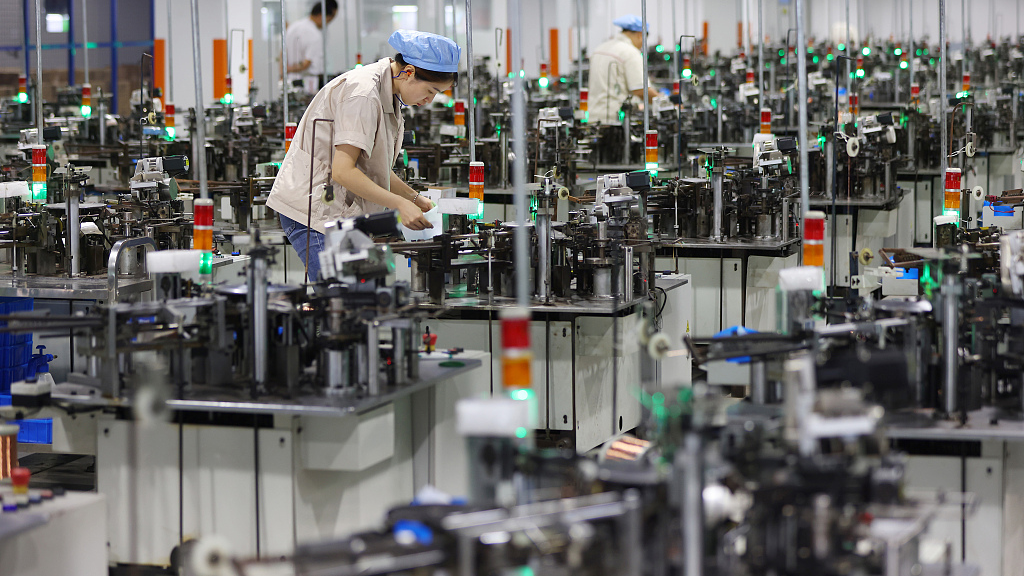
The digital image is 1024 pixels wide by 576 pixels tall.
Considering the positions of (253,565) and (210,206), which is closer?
(253,565)

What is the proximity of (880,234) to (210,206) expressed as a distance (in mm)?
4989

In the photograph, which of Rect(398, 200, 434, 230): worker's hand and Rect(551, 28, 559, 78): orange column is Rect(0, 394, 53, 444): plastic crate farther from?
Rect(551, 28, 559, 78): orange column

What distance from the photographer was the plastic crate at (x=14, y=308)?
5.59 meters

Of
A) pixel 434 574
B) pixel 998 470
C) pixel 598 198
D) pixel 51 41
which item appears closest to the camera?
pixel 434 574

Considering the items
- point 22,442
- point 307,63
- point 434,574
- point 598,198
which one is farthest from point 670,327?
point 307,63

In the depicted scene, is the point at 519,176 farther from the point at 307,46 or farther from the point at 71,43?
the point at 71,43

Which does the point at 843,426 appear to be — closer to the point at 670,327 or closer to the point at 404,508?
the point at 404,508

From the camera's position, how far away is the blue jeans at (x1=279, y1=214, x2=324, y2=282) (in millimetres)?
4465

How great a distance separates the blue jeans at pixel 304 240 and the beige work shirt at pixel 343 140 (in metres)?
0.04

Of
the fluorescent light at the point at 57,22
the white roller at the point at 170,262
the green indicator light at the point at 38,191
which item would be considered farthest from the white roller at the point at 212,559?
the fluorescent light at the point at 57,22

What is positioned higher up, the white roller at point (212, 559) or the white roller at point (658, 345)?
the white roller at point (658, 345)

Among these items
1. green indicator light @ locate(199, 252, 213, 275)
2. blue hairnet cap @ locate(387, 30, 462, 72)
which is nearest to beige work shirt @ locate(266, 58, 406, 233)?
blue hairnet cap @ locate(387, 30, 462, 72)

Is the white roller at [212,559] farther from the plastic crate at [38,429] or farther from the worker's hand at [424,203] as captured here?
the plastic crate at [38,429]

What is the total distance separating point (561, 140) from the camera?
836 cm
